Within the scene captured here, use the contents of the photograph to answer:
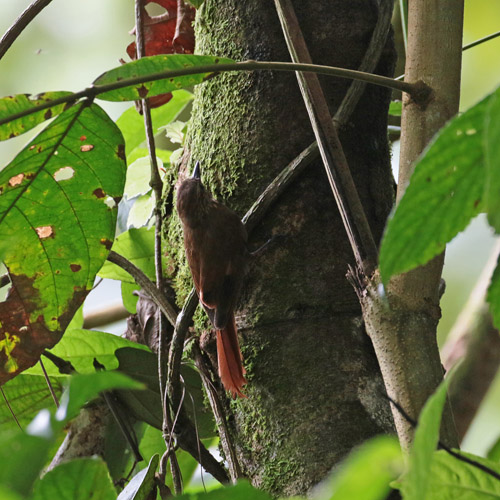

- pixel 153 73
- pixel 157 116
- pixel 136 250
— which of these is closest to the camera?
pixel 153 73

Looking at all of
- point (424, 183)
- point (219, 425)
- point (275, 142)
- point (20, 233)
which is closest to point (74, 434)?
point (219, 425)

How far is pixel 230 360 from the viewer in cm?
125

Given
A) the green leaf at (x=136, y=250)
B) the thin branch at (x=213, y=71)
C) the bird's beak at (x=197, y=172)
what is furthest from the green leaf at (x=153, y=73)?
the green leaf at (x=136, y=250)

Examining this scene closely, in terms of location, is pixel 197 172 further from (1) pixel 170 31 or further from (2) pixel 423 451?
(2) pixel 423 451

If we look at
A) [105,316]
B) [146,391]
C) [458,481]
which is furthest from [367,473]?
[105,316]

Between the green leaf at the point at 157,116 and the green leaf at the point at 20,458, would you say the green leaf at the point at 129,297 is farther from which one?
the green leaf at the point at 20,458

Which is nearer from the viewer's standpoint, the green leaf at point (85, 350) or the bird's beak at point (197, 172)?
the bird's beak at point (197, 172)

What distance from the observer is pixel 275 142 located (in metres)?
A: 1.29

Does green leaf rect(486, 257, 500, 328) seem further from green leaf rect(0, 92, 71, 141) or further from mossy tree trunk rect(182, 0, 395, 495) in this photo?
green leaf rect(0, 92, 71, 141)

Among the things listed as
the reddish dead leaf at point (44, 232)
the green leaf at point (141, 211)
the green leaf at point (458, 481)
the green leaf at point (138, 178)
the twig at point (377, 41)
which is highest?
the twig at point (377, 41)

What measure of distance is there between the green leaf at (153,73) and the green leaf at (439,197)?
0.51 m

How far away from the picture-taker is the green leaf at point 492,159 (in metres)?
0.38

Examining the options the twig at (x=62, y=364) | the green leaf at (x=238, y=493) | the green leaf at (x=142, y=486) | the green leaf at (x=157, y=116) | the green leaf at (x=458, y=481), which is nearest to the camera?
the green leaf at (x=238, y=493)

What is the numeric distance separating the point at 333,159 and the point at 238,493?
689mm
